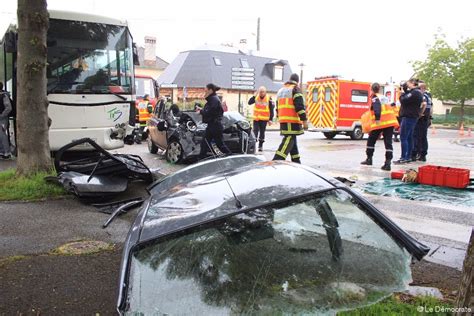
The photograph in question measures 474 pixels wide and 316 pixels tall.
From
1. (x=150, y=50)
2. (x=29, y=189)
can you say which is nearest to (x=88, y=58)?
(x=29, y=189)

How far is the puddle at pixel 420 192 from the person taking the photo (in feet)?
20.4

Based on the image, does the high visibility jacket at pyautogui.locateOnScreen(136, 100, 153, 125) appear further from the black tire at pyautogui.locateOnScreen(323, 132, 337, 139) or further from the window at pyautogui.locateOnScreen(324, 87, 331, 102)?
the black tire at pyautogui.locateOnScreen(323, 132, 337, 139)

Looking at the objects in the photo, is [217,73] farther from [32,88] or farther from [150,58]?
[32,88]

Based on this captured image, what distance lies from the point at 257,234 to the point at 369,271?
690mm

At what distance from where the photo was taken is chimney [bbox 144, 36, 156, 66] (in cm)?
5091

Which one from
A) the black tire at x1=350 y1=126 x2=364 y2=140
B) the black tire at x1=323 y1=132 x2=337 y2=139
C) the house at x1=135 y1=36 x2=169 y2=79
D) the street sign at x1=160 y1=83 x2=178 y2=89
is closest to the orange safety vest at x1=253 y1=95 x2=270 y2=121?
the black tire at x1=323 y1=132 x2=337 y2=139

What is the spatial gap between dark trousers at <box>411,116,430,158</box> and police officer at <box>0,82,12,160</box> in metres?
9.21

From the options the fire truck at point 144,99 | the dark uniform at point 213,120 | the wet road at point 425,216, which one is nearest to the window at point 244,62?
the fire truck at point 144,99

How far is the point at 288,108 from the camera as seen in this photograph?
7746 millimetres

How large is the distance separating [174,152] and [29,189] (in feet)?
13.1

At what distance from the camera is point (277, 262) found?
2.53m

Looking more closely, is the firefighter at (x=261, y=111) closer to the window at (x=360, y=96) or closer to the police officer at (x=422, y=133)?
the police officer at (x=422, y=133)

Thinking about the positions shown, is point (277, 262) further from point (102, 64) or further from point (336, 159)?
point (336, 159)

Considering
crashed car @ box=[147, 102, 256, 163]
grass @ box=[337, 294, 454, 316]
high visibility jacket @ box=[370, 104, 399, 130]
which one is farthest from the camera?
crashed car @ box=[147, 102, 256, 163]
